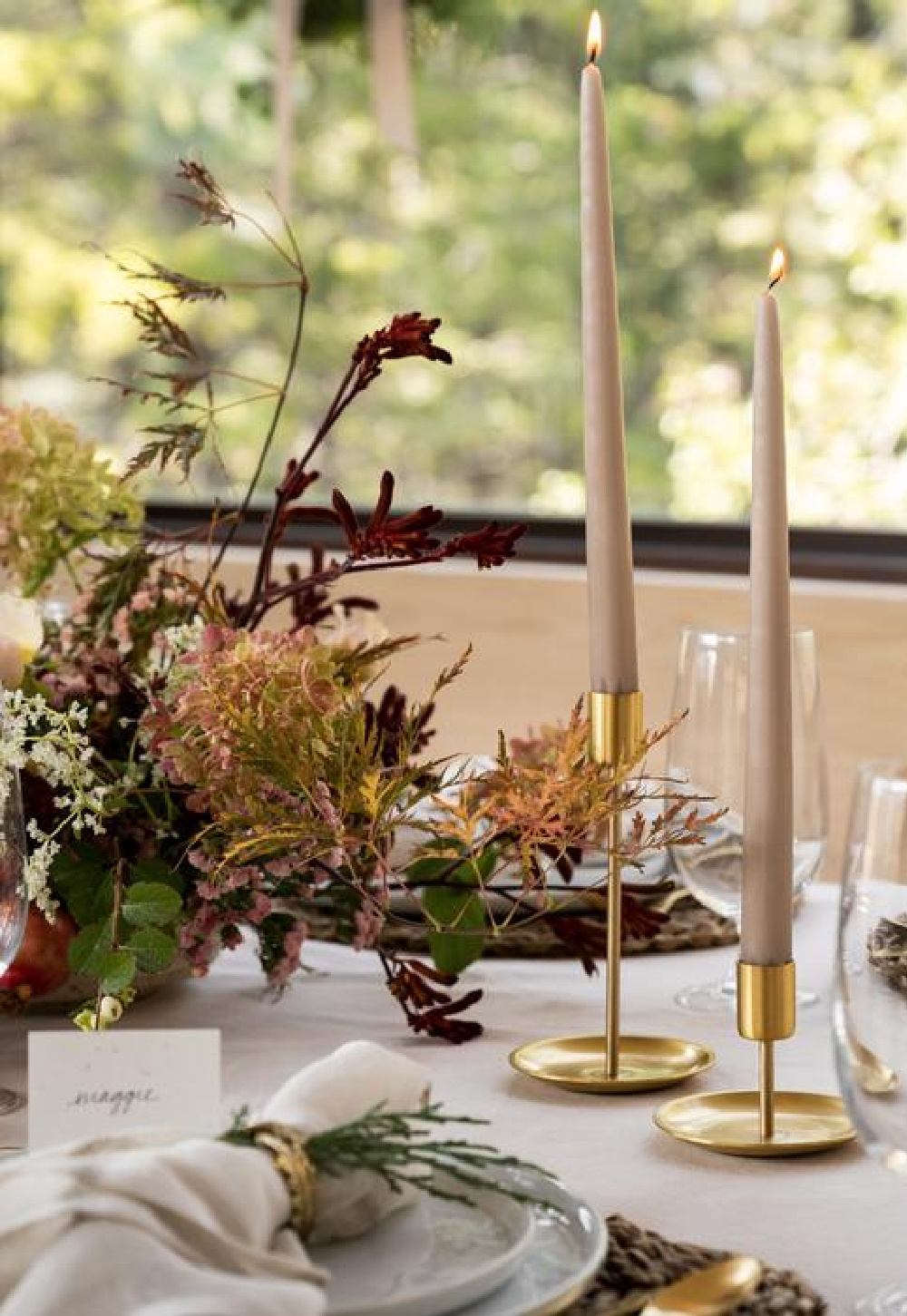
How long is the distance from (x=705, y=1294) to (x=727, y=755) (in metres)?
0.41

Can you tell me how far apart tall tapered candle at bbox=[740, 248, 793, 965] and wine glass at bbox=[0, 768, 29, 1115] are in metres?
0.31

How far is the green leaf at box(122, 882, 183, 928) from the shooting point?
3.08ft

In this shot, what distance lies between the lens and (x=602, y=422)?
2.84 feet

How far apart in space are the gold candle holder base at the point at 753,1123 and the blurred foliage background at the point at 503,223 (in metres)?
2.14

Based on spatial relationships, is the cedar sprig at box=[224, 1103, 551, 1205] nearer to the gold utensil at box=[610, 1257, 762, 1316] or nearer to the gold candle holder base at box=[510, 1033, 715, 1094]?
the gold utensil at box=[610, 1257, 762, 1316]

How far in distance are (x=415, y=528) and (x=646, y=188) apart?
2.97 meters

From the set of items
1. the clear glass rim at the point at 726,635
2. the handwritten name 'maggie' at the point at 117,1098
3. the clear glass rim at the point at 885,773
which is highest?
the clear glass rim at the point at 726,635

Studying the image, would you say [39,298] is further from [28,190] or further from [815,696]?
[815,696]

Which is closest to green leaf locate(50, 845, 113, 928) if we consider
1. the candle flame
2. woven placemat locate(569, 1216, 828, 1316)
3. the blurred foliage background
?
woven placemat locate(569, 1216, 828, 1316)

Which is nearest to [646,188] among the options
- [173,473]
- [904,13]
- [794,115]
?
[794,115]

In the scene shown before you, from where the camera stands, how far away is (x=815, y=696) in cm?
103

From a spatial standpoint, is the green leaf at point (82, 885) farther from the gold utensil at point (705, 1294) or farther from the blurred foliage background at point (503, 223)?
the blurred foliage background at point (503, 223)

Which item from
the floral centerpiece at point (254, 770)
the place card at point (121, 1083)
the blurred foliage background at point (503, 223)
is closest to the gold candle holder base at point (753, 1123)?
the floral centerpiece at point (254, 770)

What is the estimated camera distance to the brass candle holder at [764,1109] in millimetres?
793
